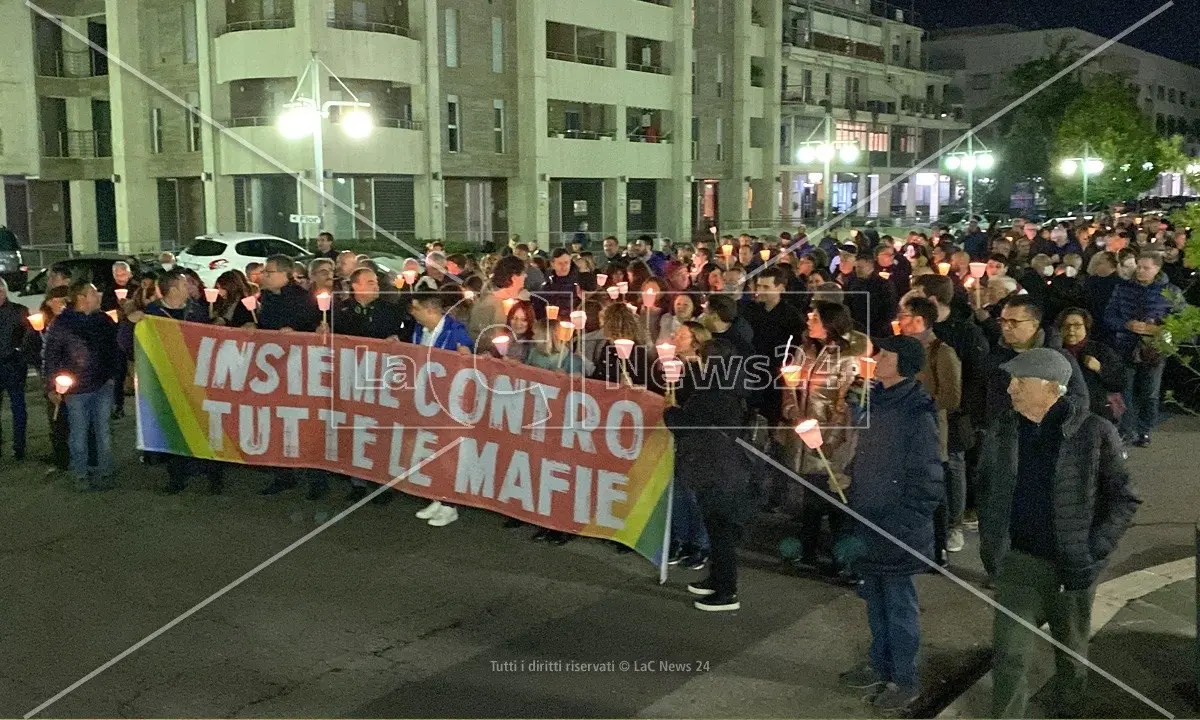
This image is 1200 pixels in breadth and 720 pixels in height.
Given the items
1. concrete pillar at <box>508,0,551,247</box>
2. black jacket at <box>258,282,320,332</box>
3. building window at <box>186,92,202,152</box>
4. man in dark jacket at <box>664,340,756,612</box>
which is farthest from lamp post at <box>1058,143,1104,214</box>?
man in dark jacket at <box>664,340,756,612</box>

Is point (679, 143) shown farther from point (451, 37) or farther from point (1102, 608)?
point (1102, 608)

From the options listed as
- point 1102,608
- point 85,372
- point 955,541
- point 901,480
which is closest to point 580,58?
point 85,372

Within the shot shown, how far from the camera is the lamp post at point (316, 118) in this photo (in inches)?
1039

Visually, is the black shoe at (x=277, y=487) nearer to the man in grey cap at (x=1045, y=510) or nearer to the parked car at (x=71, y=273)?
the man in grey cap at (x=1045, y=510)

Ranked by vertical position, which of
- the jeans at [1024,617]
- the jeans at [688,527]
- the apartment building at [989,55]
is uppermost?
the apartment building at [989,55]

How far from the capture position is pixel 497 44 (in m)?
39.5

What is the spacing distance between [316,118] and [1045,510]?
2422cm

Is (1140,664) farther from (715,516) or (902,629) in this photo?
(715,516)

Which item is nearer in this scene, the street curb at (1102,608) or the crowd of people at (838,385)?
the crowd of people at (838,385)

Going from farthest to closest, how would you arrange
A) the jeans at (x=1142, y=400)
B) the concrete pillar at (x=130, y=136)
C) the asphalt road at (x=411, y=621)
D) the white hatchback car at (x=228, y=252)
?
1. the concrete pillar at (x=130, y=136)
2. the white hatchback car at (x=228, y=252)
3. the jeans at (x=1142, y=400)
4. the asphalt road at (x=411, y=621)

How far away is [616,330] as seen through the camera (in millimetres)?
8086

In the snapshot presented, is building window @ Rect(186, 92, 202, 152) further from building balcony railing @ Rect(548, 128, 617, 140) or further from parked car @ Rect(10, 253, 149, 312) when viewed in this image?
parked car @ Rect(10, 253, 149, 312)

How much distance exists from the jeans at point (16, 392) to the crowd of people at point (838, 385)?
2 centimetres

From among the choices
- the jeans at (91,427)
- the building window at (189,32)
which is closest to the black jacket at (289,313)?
the jeans at (91,427)
